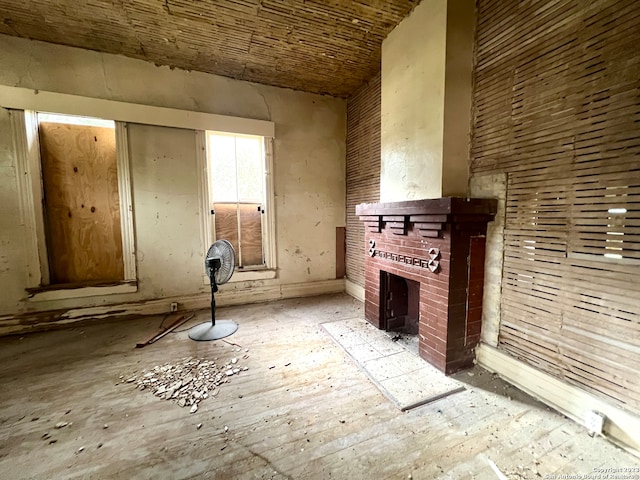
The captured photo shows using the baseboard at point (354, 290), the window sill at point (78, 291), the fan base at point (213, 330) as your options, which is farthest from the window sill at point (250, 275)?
the baseboard at point (354, 290)

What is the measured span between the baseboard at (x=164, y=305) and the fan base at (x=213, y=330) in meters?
0.58

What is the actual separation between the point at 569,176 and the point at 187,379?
293 cm

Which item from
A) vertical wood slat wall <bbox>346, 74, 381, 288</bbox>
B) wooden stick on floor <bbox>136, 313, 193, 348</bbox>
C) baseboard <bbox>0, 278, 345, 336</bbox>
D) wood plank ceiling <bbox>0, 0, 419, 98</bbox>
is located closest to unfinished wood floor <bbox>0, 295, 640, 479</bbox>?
wooden stick on floor <bbox>136, 313, 193, 348</bbox>

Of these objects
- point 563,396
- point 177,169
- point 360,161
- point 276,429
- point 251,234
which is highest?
point 360,161

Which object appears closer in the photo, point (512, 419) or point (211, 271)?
point (512, 419)

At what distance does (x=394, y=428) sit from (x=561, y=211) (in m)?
1.66

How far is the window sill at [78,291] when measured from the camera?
2789mm

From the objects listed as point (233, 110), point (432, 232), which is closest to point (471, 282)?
point (432, 232)

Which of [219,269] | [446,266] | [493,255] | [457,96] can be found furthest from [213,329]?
[457,96]

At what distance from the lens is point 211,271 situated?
8.97 feet

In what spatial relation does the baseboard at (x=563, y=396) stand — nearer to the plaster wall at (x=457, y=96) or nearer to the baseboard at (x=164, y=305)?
the plaster wall at (x=457, y=96)

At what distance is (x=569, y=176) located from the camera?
5.03 feet

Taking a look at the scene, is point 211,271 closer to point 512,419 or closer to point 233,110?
point 233,110

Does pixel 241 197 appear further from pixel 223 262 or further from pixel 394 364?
pixel 394 364
